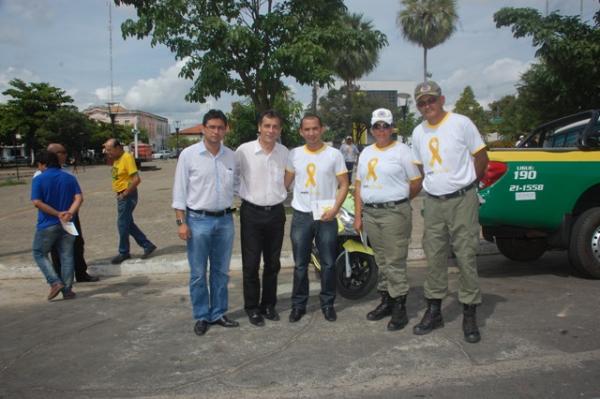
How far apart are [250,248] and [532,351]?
2339 mm

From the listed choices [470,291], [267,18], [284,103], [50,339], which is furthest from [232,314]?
[284,103]

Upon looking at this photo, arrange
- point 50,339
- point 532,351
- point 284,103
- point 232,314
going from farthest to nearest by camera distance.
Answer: point 284,103 → point 232,314 → point 50,339 → point 532,351

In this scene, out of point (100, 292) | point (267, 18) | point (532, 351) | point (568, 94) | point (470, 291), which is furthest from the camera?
point (568, 94)

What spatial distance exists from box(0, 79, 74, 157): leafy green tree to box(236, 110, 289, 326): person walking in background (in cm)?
4712

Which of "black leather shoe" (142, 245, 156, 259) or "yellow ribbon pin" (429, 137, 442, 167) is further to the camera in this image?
"black leather shoe" (142, 245, 156, 259)

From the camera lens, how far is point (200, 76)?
9.21 m

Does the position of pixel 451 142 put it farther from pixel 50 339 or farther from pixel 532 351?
pixel 50 339

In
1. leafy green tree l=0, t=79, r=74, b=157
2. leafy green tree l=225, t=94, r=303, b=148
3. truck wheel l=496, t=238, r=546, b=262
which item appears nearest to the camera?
truck wheel l=496, t=238, r=546, b=262

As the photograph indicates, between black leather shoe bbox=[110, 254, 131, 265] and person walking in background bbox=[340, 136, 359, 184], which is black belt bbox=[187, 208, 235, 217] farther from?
person walking in background bbox=[340, 136, 359, 184]

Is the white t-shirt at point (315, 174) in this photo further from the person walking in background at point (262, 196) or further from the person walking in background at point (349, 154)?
the person walking in background at point (349, 154)

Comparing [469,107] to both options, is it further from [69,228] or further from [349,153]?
[69,228]

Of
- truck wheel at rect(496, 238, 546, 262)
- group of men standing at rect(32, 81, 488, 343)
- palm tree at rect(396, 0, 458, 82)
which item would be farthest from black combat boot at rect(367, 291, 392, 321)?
palm tree at rect(396, 0, 458, 82)

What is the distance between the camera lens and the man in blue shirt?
218 inches

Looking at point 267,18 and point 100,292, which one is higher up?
point 267,18
